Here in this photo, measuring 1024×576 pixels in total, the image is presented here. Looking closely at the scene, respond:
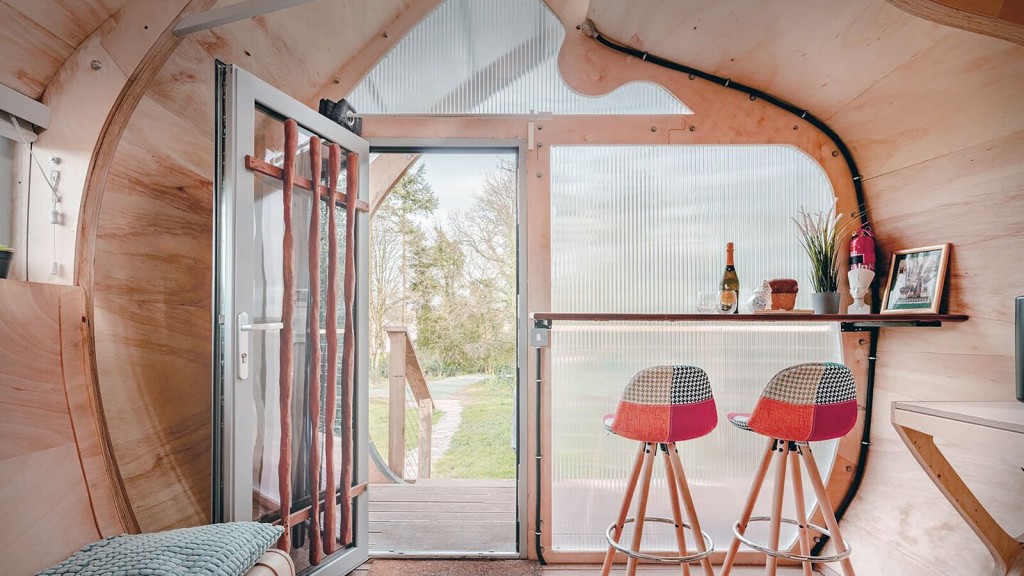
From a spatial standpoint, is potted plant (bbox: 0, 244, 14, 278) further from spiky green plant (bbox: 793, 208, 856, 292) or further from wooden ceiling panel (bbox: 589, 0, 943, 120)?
spiky green plant (bbox: 793, 208, 856, 292)

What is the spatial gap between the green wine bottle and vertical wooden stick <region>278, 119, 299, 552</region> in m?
1.76

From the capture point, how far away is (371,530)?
2812 mm

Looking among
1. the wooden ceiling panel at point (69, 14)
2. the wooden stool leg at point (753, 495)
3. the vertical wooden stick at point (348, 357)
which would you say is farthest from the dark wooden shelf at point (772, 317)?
the wooden ceiling panel at point (69, 14)

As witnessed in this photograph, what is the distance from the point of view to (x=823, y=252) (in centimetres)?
235

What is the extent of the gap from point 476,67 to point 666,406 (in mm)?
1800

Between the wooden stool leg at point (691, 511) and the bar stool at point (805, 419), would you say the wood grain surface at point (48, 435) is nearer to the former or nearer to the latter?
the wooden stool leg at point (691, 511)

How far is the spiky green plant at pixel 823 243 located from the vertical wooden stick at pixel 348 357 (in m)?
2.01

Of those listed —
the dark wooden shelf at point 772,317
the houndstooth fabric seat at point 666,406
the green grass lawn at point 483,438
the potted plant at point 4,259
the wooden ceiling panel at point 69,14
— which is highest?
the wooden ceiling panel at point 69,14

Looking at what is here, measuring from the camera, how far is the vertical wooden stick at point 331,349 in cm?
218

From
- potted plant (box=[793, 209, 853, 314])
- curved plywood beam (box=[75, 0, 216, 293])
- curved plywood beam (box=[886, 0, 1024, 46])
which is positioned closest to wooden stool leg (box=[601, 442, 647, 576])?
potted plant (box=[793, 209, 853, 314])

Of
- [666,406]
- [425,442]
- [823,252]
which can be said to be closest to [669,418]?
[666,406]

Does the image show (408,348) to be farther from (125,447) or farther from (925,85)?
(925,85)

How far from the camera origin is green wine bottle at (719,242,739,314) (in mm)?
2262

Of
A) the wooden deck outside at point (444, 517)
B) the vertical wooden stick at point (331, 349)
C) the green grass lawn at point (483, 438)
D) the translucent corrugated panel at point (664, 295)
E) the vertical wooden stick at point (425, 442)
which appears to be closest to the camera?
the vertical wooden stick at point (331, 349)
